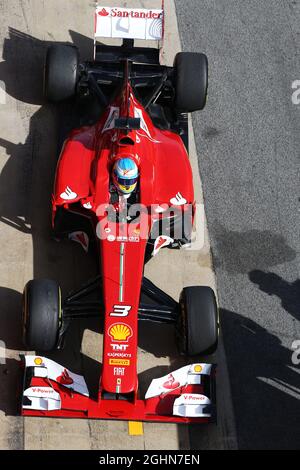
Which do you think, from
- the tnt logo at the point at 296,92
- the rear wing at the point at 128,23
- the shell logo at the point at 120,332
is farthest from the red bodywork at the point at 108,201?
the tnt logo at the point at 296,92

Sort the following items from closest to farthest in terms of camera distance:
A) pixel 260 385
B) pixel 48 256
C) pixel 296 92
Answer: pixel 260 385 < pixel 48 256 < pixel 296 92

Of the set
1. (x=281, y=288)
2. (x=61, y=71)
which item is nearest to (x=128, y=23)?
(x=61, y=71)

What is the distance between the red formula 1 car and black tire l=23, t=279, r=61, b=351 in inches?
0.4

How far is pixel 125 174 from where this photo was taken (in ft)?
29.0

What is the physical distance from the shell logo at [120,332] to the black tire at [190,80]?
140 inches

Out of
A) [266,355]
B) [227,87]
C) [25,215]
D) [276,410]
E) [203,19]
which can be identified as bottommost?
[276,410]

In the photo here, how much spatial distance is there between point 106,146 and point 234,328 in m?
2.76

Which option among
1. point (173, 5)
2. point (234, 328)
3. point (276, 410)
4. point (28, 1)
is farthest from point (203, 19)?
point (276, 410)

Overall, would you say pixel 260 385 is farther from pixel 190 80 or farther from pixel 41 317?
pixel 190 80

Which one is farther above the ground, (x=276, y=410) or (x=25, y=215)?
(x=25, y=215)

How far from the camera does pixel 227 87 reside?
11.9m

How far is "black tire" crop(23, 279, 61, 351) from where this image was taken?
8.61 m

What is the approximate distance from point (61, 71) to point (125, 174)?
96.7 inches
